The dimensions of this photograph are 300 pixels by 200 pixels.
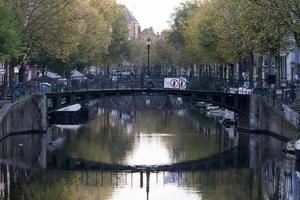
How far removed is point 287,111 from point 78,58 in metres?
29.2

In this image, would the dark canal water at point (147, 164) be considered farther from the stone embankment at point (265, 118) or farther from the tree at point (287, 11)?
the tree at point (287, 11)

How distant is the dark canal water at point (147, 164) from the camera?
1505 inches

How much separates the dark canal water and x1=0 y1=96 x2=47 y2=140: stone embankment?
123cm

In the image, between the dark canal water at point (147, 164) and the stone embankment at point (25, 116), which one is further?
the stone embankment at point (25, 116)

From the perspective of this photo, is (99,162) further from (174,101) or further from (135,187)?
(174,101)

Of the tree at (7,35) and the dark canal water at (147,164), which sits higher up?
the tree at (7,35)

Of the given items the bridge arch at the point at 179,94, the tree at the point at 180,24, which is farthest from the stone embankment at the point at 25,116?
the tree at the point at 180,24

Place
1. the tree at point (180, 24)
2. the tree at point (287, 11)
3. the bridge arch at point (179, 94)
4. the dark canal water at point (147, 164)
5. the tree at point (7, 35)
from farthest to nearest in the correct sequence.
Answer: the tree at point (180, 24) < the bridge arch at point (179, 94) < the tree at point (7, 35) < the tree at point (287, 11) < the dark canal water at point (147, 164)

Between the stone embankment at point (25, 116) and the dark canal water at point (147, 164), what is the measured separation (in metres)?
1.23

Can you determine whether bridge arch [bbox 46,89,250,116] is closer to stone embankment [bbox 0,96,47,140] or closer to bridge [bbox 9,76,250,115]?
bridge [bbox 9,76,250,115]

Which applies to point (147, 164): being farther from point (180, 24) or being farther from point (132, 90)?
point (180, 24)

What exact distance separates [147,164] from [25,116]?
63.2ft

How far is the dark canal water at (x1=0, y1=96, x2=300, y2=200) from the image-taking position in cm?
3822

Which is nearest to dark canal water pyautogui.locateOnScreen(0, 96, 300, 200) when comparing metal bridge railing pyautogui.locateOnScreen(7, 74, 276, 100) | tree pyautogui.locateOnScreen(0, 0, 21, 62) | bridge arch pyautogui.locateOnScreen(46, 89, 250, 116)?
bridge arch pyautogui.locateOnScreen(46, 89, 250, 116)
